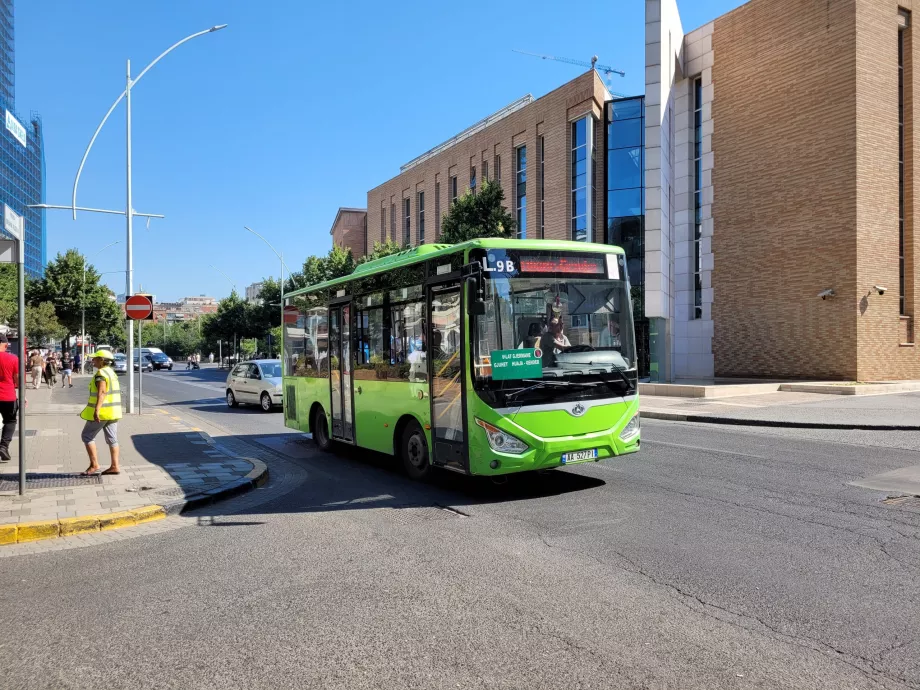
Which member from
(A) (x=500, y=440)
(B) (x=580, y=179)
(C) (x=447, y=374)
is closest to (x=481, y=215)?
(B) (x=580, y=179)

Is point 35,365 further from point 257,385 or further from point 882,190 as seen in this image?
point 882,190

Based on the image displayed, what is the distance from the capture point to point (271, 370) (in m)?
20.4

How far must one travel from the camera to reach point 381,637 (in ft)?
12.5

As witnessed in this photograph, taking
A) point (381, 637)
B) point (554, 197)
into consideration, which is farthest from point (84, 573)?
point (554, 197)

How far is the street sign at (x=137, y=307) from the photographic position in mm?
16656

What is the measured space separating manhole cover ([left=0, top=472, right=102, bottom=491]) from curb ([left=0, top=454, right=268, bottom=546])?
1.52 metres

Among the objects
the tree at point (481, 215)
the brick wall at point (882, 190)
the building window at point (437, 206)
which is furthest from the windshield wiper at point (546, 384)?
the building window at point (437, 206)

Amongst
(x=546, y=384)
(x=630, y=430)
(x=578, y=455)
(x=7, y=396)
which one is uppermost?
(x=546, y=384)

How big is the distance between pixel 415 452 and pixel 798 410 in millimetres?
12169

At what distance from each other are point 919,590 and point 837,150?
2362cm

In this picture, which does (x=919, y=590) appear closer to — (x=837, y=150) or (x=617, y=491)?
(x=617, y=491)

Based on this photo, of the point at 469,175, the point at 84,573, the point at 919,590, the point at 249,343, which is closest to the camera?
the point at 919,590

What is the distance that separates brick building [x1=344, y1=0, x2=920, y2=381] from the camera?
78.6 ft

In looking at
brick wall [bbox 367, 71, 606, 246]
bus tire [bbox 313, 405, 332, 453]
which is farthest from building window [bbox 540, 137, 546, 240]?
bus tire [bbox 313, 405, 332, 453]
